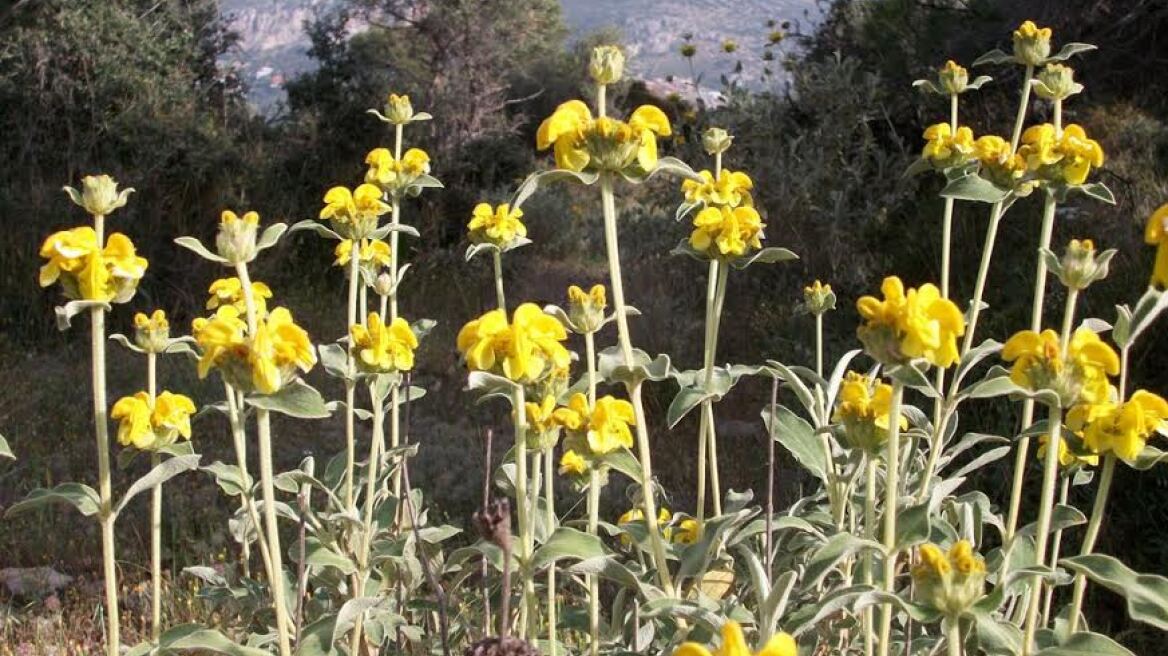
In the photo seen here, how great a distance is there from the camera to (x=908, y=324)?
38.5 inches

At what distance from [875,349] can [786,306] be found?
3.72 metres

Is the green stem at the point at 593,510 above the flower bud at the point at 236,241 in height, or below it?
below

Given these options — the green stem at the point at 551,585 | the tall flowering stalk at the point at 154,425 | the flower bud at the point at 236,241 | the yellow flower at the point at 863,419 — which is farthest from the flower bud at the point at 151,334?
the yellow flower at the point at 863,419

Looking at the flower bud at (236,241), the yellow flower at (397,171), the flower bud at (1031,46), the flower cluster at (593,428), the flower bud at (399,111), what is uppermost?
the flower bud at (1031,46)

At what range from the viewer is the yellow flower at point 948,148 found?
169cm

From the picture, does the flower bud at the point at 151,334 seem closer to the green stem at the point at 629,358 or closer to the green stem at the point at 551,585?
the green stem at the point at 551,585

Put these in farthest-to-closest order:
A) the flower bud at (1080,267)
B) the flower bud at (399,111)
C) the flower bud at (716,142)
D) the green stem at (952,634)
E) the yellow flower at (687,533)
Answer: the flower bud at (399,111)
the flower bud at (716,142)
the yellow flower at (687,533)
the flower bud at (1080,267)
the green stem at (952,634)

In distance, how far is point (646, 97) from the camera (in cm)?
1115

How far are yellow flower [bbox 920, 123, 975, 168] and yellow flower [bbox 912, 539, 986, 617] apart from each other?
861mm

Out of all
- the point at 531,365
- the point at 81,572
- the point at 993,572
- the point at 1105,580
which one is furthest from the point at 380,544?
the point at 81,572

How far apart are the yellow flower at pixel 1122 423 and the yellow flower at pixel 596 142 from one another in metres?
0.53

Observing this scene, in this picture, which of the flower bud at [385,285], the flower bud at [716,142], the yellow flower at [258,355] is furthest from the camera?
the flower bud at [716,142]

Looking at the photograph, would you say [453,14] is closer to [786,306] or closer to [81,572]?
[786,306]

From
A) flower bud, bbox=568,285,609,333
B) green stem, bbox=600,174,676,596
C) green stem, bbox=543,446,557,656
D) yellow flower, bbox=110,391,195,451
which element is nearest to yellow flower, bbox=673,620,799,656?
green stem, bbox=600,174,676,596
